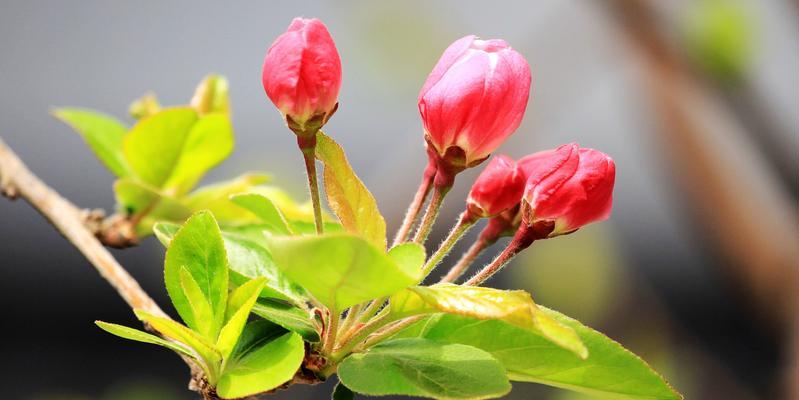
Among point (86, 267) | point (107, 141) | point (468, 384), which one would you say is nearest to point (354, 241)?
point (468, 384)

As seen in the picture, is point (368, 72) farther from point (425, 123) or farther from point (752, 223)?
point (425, 123)

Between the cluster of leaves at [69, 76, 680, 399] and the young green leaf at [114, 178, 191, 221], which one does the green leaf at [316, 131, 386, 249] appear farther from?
the young green leaf at [114, 178, 191, 221]

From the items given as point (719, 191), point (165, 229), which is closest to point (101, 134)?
point (165, 229)

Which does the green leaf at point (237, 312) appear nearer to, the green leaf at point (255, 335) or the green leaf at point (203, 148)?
the green leaf at point (255, 335)

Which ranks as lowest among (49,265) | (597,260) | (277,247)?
(49,265)

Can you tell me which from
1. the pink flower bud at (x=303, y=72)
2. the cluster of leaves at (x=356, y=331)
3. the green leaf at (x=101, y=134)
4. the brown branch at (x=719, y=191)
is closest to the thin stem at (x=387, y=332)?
the cluster of leaves at (x=356, y=331)

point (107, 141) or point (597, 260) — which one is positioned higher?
point (107, 141)

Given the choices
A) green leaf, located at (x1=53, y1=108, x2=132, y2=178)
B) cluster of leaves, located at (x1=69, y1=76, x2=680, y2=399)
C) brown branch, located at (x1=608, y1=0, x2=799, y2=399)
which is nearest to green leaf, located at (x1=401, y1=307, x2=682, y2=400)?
cluster of leaves, located at (x1=69, y1=76, x2=680, y2=399)
